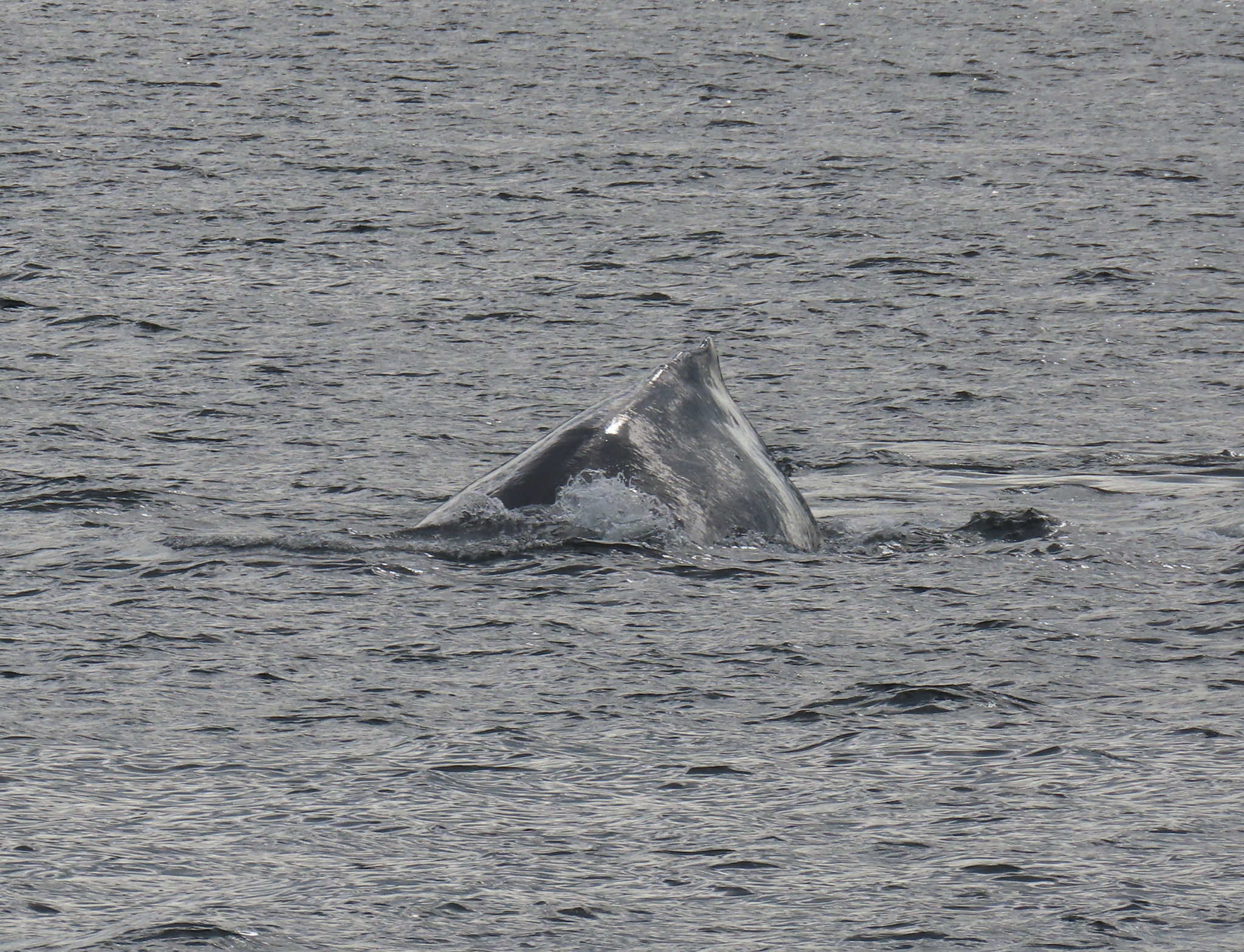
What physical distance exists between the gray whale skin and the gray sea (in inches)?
7.9

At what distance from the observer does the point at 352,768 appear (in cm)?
Result: 520

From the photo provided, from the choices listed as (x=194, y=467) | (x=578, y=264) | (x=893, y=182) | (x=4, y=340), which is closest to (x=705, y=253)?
(x=578, y=264)

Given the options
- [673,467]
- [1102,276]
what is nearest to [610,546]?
[673,467]

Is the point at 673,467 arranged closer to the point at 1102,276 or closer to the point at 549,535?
the point at 549,535

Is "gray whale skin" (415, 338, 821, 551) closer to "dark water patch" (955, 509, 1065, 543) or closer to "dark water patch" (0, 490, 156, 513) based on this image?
"dark water patch" (955, 509, 1065, 543)

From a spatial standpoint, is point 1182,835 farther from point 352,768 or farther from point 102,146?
point 102,146

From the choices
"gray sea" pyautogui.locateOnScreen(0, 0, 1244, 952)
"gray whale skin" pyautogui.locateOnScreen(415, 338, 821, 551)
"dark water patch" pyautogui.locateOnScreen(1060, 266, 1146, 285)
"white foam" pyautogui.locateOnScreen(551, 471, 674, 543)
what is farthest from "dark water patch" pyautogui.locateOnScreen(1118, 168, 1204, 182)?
"white foam" pyautogui.locateOnScreen(551, 471, 674, 543)

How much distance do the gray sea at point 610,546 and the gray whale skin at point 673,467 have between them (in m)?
0.20

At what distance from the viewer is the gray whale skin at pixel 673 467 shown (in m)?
7.39

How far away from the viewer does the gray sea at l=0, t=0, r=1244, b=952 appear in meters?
4.55

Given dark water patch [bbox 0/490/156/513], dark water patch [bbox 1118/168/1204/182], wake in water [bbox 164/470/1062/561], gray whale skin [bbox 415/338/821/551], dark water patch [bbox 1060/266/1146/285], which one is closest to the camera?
wake in water [bbox 164/470/1062/561]

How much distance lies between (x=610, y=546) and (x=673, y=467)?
404 millimetres

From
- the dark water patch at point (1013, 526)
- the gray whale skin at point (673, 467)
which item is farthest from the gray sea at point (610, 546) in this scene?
the gray whale skin at point (673, 467)

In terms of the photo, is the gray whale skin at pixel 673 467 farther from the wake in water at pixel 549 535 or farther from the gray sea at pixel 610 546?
the gray sea at pixel 610 546
